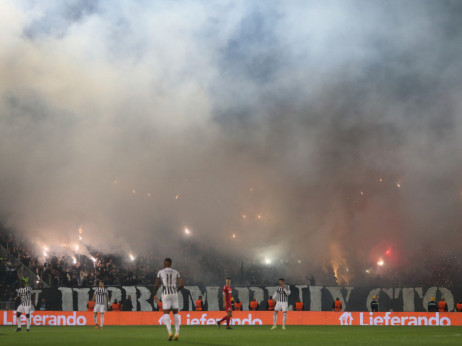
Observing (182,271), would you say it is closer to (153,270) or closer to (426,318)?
(153,270)

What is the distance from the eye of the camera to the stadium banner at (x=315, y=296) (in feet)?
125

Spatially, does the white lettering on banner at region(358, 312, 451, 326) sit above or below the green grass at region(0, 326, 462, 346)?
above

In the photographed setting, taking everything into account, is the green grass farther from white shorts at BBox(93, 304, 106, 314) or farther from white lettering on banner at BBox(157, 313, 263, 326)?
white lettering on banner at BBox(157, 313, 263, 326)

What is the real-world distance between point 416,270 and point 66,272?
3648cm

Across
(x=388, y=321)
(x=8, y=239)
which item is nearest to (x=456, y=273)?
(x=388, y=321)

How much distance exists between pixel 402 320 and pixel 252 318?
8.91 m

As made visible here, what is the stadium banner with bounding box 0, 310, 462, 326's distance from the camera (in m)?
34.9

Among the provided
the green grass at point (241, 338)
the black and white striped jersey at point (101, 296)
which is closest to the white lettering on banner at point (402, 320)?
the green grass at point (241, 338)

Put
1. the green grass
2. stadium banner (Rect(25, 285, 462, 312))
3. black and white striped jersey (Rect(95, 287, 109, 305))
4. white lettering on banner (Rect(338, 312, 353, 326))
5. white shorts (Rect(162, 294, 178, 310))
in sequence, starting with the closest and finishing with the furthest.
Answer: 1. the green grass
2. white shorts (Rect(162, 294, 178, 310))
3. black and white striped jersey (Rect(95, 287, 109, 305))
4. white lettering on banner (Rect(338, 312, 353, 326))
5. stadium banner (Rect(25, 285, 462, 312))

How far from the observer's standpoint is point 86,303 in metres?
37.5

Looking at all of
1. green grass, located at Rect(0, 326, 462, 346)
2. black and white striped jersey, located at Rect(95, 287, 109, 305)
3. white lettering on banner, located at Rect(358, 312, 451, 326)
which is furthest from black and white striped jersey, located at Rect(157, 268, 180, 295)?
white lettering on banner, located at Rect(358, 312, 451, 326)

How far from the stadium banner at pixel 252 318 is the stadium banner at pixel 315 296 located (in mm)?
2501

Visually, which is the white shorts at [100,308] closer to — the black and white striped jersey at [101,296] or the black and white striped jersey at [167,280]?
the black and white striped jersey at [101,296]

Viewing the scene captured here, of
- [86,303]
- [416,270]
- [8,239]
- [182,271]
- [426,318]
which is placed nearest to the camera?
[426,318]
